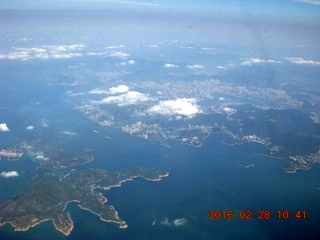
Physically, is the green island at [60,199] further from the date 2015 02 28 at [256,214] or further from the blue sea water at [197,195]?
the date 2015 02 28 at [256,214]

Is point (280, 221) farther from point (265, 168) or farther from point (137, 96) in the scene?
point (137, 96)

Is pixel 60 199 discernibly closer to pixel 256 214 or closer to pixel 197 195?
pixel 197 195

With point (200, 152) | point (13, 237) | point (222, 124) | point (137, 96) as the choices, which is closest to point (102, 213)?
point (13, 237)

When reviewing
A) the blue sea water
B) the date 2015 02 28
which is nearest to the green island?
the blue sea water

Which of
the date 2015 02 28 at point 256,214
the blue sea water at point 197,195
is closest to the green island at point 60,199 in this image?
the blue sea water at point 197,195

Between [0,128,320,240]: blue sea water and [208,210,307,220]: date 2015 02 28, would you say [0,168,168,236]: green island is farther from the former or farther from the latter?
[208,210,307,220]: date 2015 02 28

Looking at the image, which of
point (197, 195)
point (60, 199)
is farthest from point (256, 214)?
point (60, 199)
